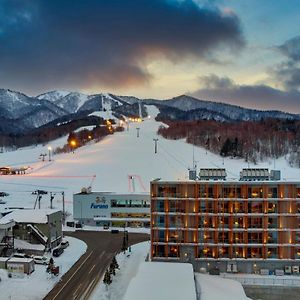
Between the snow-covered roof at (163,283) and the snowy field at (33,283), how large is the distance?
8.44 metres

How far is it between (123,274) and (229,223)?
1134cm

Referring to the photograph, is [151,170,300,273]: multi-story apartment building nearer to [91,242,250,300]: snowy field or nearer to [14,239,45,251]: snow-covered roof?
[91,242,250,300]: snowy field

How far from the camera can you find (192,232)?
138 ft

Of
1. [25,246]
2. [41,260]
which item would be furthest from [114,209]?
[41,260]

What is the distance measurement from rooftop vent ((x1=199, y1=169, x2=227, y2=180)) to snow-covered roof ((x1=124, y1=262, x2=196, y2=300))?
9.79 meters

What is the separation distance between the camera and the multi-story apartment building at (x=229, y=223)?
41.4m

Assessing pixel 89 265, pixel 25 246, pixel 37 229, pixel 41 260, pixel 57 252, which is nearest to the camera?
pixel 89 265

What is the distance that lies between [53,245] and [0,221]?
642cm

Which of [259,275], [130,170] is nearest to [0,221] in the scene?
[259,275]

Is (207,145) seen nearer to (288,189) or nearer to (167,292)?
(288,189)

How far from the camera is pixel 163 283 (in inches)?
1288

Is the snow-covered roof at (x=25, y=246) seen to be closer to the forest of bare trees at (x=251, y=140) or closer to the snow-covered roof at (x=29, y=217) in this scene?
the snow-covered roof at (x=29, y=217)

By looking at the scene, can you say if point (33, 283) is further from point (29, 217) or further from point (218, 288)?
point (218, 288)

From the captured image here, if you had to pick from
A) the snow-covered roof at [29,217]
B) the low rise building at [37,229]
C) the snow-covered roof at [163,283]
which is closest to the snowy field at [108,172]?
the snow-covered roof at [163,283]
